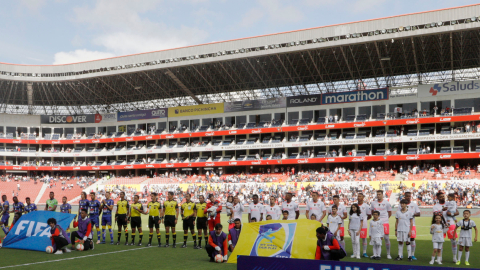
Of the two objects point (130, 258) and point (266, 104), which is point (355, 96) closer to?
point (266, 104)

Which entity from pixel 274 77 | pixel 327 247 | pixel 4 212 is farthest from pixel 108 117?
pixel 327 247

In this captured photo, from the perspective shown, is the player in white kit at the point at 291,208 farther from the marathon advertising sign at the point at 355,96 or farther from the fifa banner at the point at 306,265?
the marathon advertising sign at the point at 355,96

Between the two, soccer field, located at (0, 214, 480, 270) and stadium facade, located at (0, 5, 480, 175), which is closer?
soccer field, located at (0, 214, 480, 270)

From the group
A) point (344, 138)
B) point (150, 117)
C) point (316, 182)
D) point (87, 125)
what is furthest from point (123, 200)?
point (87, 125)

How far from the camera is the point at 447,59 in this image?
170ft

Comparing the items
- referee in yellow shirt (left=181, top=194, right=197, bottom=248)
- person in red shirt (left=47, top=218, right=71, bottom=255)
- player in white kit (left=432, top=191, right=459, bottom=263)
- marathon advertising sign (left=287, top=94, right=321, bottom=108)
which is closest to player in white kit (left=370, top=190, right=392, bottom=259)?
player in white kit (left=432, top=191, right=459, bottom=263)

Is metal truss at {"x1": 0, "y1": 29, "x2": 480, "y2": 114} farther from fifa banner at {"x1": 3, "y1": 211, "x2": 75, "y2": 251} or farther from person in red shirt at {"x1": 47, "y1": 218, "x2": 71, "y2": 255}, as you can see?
person in red shirt at {"x1": 47, "y1": 218, "x2": 71, "y2": 255}

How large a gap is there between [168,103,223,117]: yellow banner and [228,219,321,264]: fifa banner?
176 feet

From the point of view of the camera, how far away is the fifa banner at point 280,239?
11.5m

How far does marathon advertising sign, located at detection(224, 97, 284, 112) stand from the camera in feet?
202

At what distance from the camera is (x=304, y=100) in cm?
5975

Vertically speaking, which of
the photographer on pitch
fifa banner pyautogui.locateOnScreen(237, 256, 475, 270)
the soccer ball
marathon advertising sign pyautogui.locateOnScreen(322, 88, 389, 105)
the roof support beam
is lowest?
the soccer ball

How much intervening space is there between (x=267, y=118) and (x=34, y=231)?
4857 centimetres

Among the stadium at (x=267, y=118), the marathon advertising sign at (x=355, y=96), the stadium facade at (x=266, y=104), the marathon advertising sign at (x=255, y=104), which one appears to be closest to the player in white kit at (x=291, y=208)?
the stadium at (x=267, y=118)
